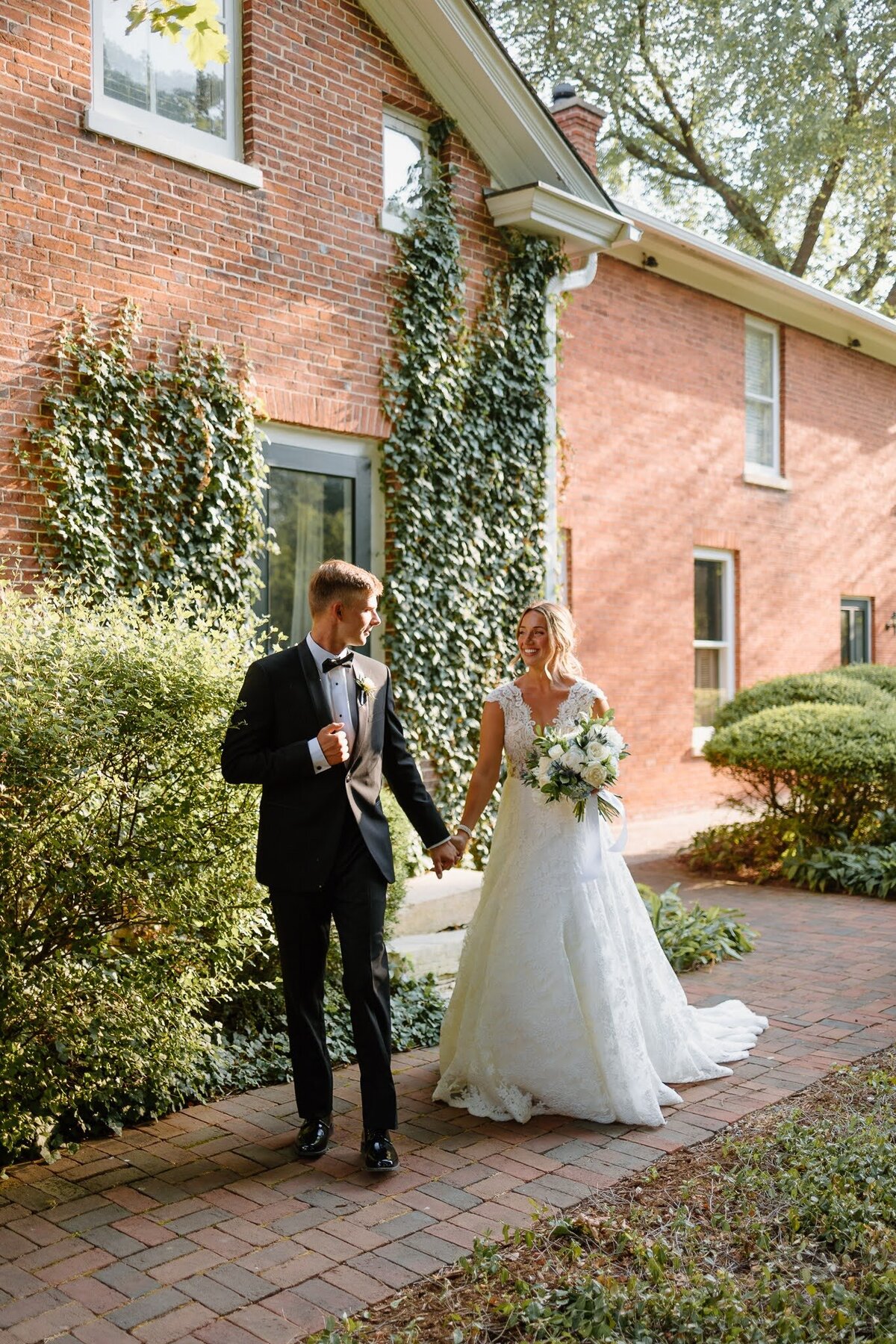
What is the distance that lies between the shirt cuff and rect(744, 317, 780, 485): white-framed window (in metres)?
12.0

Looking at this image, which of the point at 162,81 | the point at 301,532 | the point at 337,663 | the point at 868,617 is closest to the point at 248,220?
the point at 162,81

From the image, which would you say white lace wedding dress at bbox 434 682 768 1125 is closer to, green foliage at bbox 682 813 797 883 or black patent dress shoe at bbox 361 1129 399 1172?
black patent dress shoe at bbox 361 1129 399 1172

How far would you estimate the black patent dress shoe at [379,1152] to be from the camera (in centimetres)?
437

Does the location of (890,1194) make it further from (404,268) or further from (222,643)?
(404,268)

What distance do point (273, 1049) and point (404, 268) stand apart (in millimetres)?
5698

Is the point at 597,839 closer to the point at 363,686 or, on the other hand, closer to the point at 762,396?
the point at 363,686

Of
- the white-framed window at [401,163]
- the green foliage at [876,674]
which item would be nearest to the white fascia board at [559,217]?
the white-framed window at [401,163]

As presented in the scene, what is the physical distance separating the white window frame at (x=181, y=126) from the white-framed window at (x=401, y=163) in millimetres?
1262

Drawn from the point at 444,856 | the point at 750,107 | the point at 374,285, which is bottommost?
the point at 444,856

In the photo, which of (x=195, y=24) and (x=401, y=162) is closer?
(x=195, y=24)

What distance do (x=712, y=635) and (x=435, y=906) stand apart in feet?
26.4

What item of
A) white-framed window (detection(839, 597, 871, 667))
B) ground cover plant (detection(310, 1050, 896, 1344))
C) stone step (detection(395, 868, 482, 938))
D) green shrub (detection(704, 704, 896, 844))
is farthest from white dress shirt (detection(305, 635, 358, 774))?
white-framed window (detection(839, 597, 871, 667))

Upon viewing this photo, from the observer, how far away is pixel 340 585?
14.6ft

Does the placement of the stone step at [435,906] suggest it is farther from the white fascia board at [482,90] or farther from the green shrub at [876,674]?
the green shrub at [876,674]
